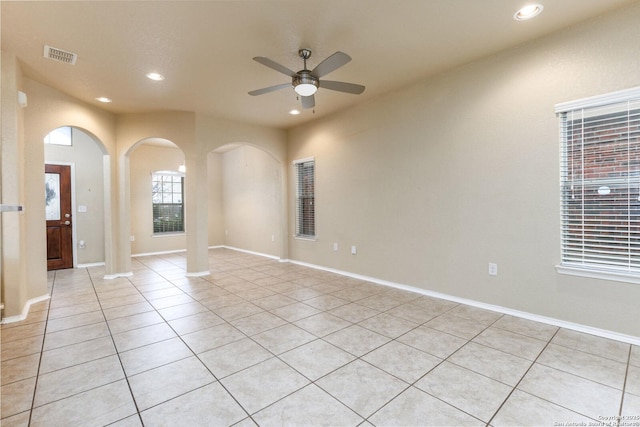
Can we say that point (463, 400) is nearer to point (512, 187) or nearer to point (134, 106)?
point (512, 187)

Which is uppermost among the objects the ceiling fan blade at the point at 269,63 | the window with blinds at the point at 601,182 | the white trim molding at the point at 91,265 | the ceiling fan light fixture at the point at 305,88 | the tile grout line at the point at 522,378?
the ceiling fan blade at the point at 269,63

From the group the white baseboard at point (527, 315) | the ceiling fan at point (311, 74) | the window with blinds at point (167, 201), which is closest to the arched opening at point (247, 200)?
the window with blinds at point (167, 201)

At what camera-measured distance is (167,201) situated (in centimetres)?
784

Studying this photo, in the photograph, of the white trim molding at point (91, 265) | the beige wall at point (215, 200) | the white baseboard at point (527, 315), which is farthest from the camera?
the beige wall at point (215, 200)

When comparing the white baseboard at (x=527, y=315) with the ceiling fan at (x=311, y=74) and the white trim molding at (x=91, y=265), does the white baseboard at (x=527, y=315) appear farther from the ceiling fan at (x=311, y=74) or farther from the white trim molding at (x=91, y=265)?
the white trim molding at (x=91, y=265)

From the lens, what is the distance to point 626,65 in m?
2.50

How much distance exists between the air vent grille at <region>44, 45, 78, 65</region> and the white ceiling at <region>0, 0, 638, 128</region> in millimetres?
60

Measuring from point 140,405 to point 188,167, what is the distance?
3948 millimetres

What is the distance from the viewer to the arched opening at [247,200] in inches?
266

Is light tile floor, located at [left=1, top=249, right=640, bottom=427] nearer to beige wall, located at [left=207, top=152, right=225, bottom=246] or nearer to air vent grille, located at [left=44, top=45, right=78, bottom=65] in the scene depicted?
air vent grille, located at [left=44, top=45, right=78, bottom=65]

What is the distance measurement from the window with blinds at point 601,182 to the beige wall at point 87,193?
7532 mm

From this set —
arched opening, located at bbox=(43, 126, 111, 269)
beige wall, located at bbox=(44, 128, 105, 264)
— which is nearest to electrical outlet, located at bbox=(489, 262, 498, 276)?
arched opening, located at bbox=(43, 126, 111, 269)

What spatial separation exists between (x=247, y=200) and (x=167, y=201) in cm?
219

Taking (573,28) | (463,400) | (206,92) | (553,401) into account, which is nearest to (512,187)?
(573,28)
